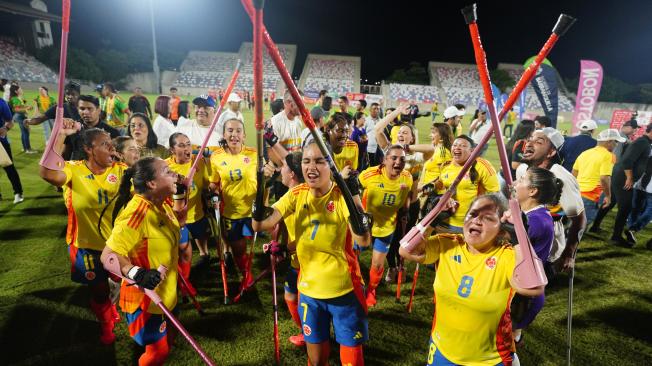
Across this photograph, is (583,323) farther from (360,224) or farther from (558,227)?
(360,224)

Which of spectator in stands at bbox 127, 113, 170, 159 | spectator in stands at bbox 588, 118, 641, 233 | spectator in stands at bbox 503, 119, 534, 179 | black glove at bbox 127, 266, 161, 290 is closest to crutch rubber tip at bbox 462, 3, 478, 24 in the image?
black glove at bbox 127, 266, 161, 290

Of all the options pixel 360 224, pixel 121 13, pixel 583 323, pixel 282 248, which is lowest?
pixel 583 323

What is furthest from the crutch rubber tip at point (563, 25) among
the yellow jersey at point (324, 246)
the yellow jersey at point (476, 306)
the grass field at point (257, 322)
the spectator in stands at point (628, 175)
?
the spectator in stands at point (628, 175)

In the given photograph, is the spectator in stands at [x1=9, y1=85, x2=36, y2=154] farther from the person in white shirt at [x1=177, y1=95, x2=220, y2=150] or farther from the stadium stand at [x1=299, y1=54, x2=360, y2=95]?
the stadium stand at [x1=299, y1=54, x2=360, y2=95]

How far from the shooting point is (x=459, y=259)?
8.00ft

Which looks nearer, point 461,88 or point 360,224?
point 360,224

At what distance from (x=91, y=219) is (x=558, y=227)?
5.30m

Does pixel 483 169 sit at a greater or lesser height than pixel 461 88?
lesser

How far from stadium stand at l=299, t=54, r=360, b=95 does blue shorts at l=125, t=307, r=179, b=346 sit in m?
62.4

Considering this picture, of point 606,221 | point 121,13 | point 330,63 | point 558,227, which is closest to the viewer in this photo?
point 558,227

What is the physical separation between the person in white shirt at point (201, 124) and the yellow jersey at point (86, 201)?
2.71 metres

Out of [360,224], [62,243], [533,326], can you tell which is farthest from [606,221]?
[62,243]

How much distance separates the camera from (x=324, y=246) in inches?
110

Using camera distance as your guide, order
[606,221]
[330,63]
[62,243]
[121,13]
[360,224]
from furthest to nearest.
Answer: [330,63] → [121,13] → [606,221] → [62,243] → [360,224]
